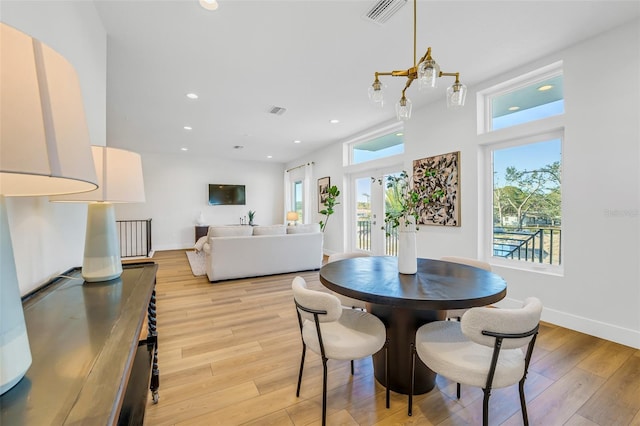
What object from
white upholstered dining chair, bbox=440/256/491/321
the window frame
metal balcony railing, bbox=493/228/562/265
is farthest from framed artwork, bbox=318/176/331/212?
white upholstered dining chair, bbox=440/256/491/321

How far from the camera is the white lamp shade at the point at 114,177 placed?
1.31 metres

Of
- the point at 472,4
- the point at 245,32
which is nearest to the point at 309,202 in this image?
the point at 245,32

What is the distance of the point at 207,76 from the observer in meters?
3.27

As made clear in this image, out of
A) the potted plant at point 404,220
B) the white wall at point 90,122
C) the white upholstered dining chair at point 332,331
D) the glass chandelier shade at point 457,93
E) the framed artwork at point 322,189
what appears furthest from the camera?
the framed artwork at point 322,189

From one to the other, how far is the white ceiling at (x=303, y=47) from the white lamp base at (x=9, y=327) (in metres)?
2.29

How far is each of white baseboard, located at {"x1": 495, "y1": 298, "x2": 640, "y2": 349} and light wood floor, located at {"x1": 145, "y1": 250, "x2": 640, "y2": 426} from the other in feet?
0.28

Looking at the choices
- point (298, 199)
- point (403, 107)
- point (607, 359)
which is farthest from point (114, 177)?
point (298, 199)

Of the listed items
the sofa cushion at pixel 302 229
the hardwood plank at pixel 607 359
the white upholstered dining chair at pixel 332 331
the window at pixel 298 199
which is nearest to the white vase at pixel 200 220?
the window at pixel 298 199

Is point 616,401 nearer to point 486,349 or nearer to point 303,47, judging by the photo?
point 486,349

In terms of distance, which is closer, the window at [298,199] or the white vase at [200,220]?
the white vase at [200,220]

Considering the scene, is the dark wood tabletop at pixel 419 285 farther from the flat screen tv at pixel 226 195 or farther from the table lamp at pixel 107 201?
the flat screen tv at pixel 226 195

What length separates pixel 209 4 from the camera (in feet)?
6.94

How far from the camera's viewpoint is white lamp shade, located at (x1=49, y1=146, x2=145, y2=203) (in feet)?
4.29

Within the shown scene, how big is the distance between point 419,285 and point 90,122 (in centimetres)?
249
